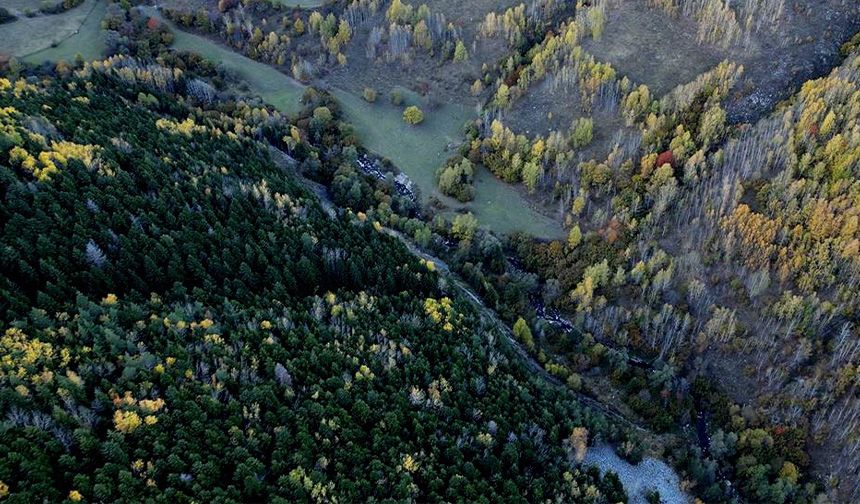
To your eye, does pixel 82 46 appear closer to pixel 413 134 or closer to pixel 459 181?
pixel 413 134

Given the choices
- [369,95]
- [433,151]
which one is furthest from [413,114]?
[369,95]

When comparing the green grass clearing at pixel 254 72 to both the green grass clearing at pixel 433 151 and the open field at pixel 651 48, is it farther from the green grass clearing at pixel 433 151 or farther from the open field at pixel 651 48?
Result: the open field at pixel 651 48

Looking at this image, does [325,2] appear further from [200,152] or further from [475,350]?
[475,350]

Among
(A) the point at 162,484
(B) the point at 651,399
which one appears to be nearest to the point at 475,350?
(B) the point at 651,399

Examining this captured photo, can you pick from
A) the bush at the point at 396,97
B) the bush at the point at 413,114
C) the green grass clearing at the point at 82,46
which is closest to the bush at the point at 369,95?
the bush at the point at 396,97

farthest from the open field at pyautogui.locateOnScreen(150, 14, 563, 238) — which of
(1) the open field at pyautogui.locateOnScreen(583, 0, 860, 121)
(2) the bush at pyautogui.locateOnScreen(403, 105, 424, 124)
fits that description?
(1) the open field at pyautogui.locateOnScreen(583, 0, 860, 121)

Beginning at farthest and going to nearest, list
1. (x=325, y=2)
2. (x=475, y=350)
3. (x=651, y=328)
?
(x=325, y=2), (x=651, y=328), (x=475, y=350)

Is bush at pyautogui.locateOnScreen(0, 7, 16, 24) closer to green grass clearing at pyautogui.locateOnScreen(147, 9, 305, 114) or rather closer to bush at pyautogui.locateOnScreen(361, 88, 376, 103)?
green grass clearing at pyautogui.locateOnScreen(147, 9, 305, 114)
